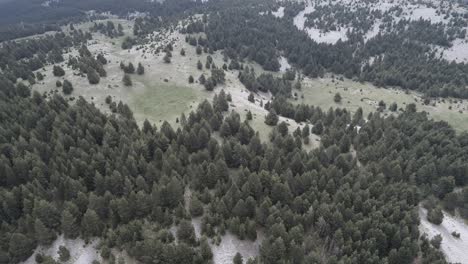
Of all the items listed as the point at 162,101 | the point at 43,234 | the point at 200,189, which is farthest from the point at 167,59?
the point at 43,234

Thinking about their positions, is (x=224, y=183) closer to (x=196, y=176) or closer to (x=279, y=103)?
(x=196, y=176)

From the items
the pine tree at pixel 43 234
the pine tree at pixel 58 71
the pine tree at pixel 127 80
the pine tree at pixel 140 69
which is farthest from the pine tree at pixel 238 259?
the pine tree at pixel 58 71

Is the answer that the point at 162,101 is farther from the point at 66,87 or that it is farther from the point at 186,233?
the point at 186,233

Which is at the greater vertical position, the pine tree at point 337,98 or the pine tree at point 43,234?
the pine tree at point 43,234

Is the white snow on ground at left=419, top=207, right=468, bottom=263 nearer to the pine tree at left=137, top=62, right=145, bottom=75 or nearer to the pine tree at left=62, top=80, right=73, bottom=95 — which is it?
the pine tree at left=137, top=62, right=145, bottom=75

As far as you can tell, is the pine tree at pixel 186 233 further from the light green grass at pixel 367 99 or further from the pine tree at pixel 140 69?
the light green grass at pixel 367 99
